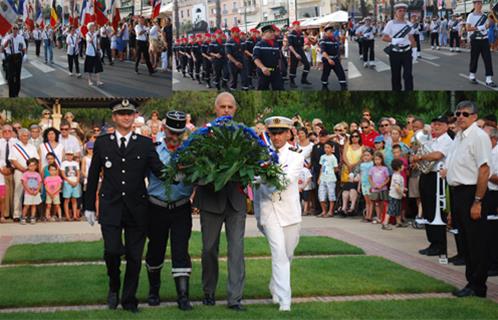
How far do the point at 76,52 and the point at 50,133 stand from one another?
20.1 ft

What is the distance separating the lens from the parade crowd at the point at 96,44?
77.8 ft

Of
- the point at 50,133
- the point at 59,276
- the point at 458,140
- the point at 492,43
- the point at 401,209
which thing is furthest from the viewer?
the point at 492,43

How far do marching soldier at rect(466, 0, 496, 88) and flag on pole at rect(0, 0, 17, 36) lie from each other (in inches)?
472

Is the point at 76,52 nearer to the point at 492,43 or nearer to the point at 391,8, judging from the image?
the point at 391,8

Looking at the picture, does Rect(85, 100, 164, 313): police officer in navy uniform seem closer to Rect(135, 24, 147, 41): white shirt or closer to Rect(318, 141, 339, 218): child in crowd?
Rect(318, 141, 339, 218): child in crowd

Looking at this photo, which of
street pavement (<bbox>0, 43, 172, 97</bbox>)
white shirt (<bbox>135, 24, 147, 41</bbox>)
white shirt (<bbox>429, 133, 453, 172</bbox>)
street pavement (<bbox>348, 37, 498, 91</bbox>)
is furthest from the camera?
white shirt (<bbox>135, 24, 147, 41</bbox>)

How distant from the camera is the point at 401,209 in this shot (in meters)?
16.4

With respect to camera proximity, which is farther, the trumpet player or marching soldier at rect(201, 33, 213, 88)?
marching soldier at rect(201, 33, 213, 88)

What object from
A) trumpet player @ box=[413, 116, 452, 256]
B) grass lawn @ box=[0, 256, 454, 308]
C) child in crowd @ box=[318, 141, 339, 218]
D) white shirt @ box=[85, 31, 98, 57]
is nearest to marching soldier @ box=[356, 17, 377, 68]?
child in crowd @ box=[318, 141, 339, 218]

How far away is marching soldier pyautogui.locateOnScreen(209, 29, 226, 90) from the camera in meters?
24.3

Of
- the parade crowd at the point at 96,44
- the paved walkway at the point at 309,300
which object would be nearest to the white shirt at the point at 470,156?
the paved walkway at the point at 309,300

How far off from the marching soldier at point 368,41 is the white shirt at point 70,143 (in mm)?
8266

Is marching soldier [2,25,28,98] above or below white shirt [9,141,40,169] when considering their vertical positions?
above

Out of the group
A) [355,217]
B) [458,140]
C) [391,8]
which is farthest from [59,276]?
[391,8]
